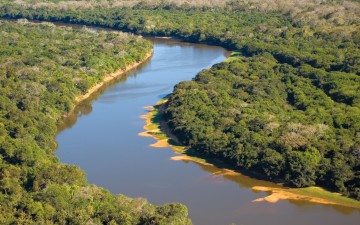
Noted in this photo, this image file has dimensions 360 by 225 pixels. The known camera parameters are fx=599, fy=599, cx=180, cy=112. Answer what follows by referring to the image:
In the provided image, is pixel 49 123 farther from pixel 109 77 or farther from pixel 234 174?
pixel 109 77

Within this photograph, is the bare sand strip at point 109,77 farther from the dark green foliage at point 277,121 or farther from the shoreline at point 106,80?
the dark green foliage at point 277,121

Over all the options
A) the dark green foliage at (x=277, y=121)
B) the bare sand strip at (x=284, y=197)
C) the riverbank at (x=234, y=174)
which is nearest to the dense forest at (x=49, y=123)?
the bare sand strip at (x=284, y=197)

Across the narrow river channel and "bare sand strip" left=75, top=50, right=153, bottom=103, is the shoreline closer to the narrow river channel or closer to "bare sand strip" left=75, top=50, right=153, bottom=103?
"bare sand strip" left=75, top=50, right=153, bottom=103

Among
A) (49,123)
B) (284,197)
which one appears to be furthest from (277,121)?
(49,123)

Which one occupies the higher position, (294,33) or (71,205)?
(294,33)

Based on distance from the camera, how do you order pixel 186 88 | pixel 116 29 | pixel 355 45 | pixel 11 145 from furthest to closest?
1. pixel 116 29
2. pixel 355 45
3. pixel 186 88
4. pixel 11 145

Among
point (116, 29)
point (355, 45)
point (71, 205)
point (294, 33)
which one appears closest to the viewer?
point (71, 205)

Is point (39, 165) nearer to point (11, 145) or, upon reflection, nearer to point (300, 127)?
point (11, 145)

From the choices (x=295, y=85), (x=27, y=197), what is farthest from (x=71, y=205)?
(x=295, y=85)
